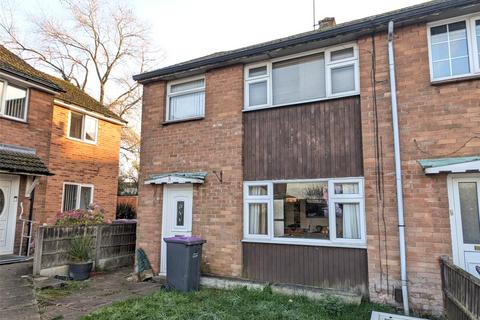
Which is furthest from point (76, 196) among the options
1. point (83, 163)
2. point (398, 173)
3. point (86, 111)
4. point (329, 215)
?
point (398, 173)

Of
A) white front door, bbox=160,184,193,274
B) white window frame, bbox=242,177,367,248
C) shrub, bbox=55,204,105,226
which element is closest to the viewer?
white window frame, bbox=242,177,367,248

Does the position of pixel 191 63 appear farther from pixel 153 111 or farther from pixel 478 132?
pixel 478 132

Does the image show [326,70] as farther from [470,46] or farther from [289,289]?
[289,289]

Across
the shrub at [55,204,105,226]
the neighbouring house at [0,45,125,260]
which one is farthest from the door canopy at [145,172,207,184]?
the neighbouring house at [0,45,125,260]

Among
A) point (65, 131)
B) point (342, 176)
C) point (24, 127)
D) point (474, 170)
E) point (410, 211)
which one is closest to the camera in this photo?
point (474, 170)

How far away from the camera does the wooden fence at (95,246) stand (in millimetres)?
8180

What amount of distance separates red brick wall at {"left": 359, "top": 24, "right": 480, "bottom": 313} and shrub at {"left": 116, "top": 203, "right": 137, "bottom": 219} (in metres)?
15.8

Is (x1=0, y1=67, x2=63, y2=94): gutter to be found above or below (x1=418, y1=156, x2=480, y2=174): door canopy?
above

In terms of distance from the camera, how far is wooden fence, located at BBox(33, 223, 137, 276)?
8.18 m

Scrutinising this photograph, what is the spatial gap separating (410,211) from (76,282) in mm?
7412

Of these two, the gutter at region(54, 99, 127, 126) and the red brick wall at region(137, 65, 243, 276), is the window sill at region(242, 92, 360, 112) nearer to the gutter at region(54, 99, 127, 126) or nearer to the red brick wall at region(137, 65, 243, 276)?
the red brick wall at region(137, 65, 243, 276)

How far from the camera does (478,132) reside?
18.6ft

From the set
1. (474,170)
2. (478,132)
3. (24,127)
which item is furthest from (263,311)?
(24,127)

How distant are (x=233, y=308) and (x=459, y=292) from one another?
3.35 m
